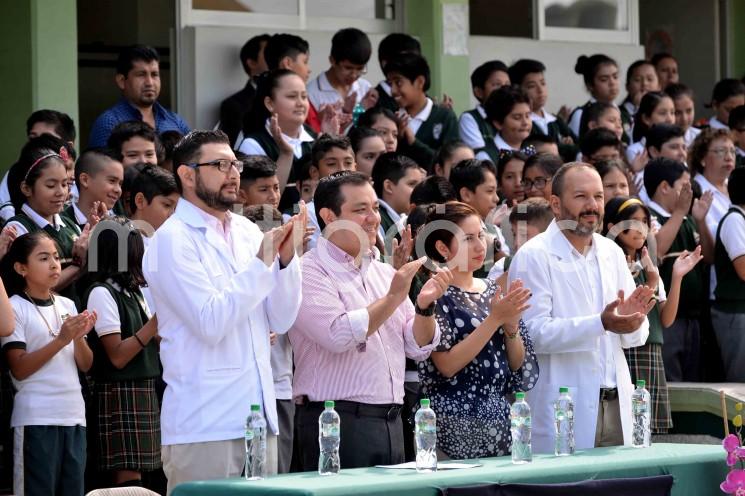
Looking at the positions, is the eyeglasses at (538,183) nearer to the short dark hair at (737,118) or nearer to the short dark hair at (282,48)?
the short dark hair at (282,48)

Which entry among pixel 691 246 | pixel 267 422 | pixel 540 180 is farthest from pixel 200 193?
pixel 691 246

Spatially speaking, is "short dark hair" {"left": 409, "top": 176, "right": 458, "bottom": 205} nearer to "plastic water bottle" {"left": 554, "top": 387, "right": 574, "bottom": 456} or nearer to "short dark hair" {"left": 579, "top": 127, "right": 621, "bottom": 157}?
"plastic water bottle" {"left": 554, "top": 387, "right": 574, "bottom": 456}

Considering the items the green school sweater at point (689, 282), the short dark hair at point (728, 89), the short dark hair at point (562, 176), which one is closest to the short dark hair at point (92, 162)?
the short dark hair at point (562, 176)

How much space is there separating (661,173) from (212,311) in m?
4.93

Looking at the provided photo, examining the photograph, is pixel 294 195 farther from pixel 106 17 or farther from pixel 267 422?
pixel 106 17

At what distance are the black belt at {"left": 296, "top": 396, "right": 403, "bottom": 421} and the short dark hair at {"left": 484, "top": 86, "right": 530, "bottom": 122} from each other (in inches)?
176

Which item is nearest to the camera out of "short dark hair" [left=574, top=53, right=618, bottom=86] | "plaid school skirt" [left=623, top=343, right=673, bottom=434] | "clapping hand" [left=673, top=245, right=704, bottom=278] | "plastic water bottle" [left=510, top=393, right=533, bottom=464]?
"plastic water bottle" [left=510, top=393, right=533, bottom=464]

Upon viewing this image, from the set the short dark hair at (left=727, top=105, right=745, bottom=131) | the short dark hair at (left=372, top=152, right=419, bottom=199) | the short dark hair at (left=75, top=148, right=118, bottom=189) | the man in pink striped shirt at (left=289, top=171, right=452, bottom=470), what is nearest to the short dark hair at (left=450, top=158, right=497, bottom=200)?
the short dark hair at (left=372, top=152, right=419, bottom=199)

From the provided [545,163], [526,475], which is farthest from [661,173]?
[526,475]

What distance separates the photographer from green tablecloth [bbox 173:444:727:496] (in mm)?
4961

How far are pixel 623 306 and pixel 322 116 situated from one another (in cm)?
364

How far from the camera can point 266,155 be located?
853 cm

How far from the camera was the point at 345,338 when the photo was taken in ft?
19.6

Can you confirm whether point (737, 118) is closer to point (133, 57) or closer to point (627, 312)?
point (133, 57)
